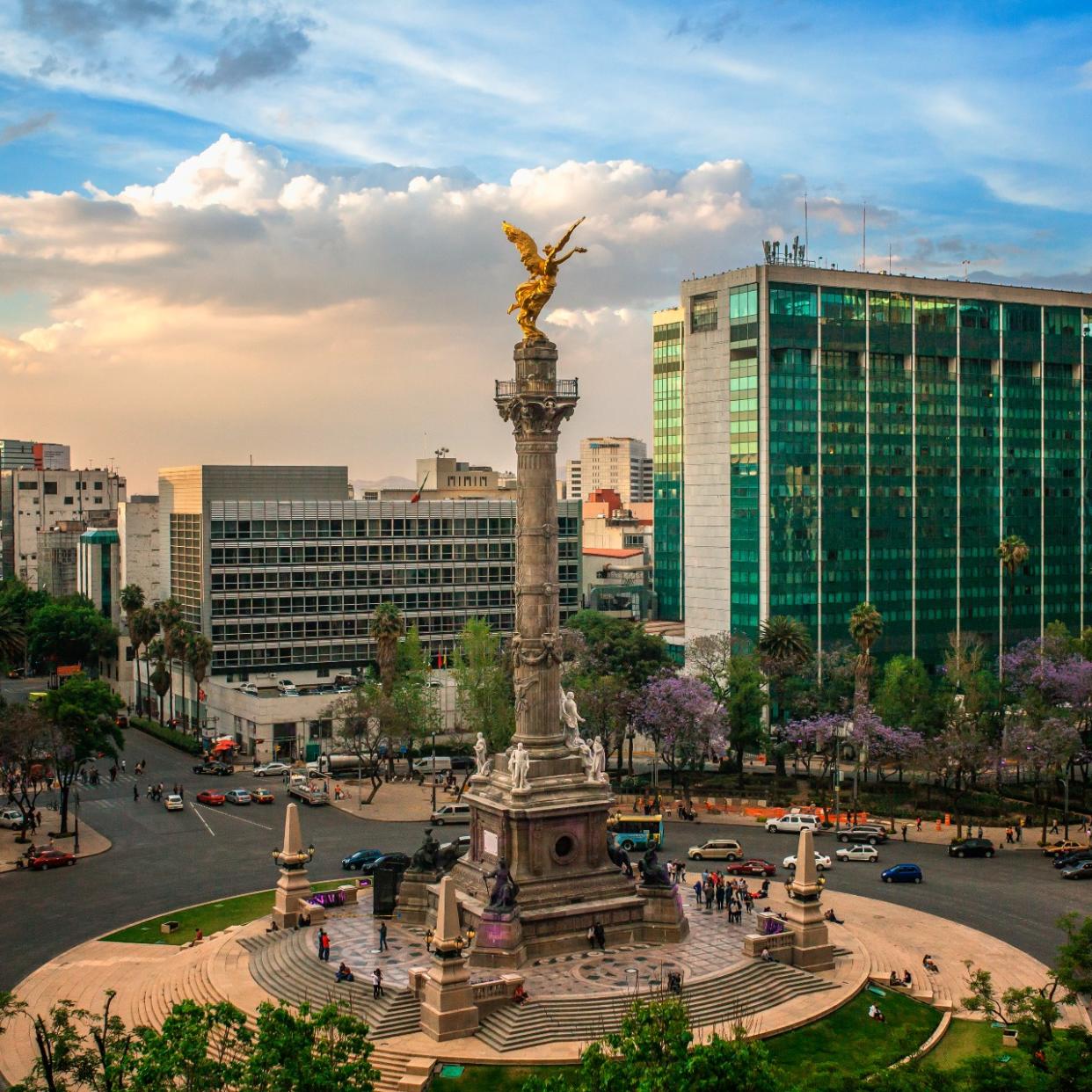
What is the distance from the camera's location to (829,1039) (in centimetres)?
4888

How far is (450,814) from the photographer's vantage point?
87.6 m

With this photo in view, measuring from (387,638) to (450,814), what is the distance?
2189cm

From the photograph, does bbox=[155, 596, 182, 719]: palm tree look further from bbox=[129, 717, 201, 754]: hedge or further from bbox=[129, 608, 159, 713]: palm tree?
bbox=[129, 717, 201, 754]: hedge

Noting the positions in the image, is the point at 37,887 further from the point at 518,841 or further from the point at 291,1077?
the point at 291,1077

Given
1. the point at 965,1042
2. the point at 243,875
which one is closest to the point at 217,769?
the point at 243,875

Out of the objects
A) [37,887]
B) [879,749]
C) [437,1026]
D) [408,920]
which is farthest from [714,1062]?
[879,749]

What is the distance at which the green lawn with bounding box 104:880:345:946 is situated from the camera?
61688 mm

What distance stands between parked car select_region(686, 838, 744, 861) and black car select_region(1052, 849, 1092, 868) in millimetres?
17986

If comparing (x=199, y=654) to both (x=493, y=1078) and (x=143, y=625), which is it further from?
(x=493, y=1078)

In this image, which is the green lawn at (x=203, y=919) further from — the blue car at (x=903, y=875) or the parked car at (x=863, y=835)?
the parked car at (x=863, y=835)

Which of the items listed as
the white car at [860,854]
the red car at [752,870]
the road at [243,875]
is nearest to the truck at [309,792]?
the road at [243,875]

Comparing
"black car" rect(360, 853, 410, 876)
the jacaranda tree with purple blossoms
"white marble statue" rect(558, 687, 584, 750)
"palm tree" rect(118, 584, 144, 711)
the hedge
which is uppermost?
"palm tree" rect(118, 584, 144, 711)

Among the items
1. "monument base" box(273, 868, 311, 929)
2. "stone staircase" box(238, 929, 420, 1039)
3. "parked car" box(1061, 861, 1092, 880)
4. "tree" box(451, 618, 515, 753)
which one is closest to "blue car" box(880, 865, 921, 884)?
"parked car" box(1061, 861, 1092, 880)

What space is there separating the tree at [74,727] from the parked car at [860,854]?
159ft
